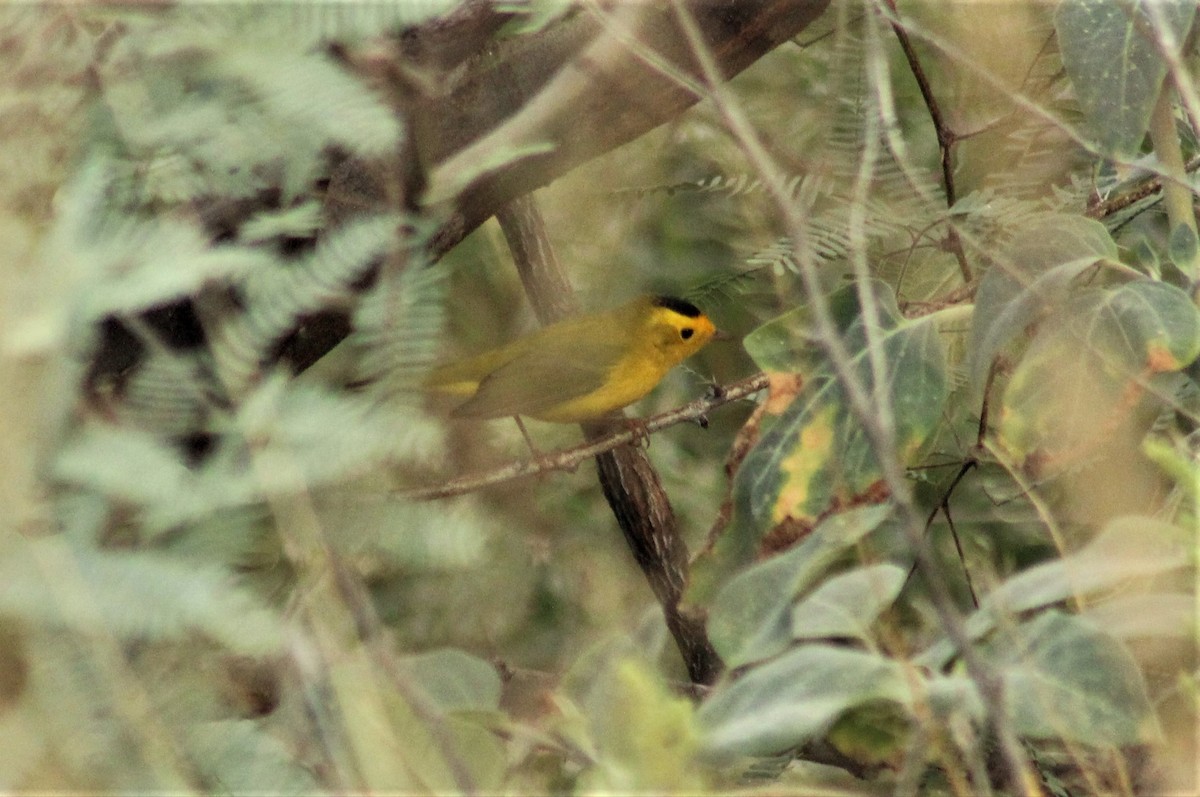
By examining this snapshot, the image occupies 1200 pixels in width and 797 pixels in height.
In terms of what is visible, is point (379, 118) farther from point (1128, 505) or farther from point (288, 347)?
point (1128, 505)

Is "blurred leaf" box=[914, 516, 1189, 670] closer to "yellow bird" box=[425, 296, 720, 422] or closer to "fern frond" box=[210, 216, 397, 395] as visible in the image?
"fern frond" box=[210, 216, 397, 395]

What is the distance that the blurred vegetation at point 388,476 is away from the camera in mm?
762

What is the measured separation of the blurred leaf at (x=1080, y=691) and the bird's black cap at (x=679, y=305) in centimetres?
168

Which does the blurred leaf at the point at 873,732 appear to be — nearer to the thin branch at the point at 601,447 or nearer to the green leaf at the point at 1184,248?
the green leaf at the point at 1184,248

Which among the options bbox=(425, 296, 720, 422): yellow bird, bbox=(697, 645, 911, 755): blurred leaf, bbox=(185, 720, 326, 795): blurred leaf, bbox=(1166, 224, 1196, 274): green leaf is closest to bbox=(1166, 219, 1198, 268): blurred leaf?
bbox=(1166, 224, 1196, 274): green leaf

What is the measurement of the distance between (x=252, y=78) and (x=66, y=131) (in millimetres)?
180

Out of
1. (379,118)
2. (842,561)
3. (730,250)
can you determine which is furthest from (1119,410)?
(730,250)

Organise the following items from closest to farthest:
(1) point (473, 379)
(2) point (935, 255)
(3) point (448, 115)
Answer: (3) point (448, 115)
(2) point (935, 255)
(1) point (473, 379)

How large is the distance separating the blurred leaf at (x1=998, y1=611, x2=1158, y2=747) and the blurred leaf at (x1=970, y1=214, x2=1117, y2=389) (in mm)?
392

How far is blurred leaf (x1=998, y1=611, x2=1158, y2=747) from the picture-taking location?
0.81m

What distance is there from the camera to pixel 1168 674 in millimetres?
1011

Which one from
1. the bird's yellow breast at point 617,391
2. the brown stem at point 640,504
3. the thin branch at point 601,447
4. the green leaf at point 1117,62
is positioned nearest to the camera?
the green leaf at point 1117,62

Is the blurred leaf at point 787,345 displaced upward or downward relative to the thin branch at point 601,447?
upward

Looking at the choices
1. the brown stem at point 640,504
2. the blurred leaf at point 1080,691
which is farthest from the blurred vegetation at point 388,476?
the brown stem at point 640,504
